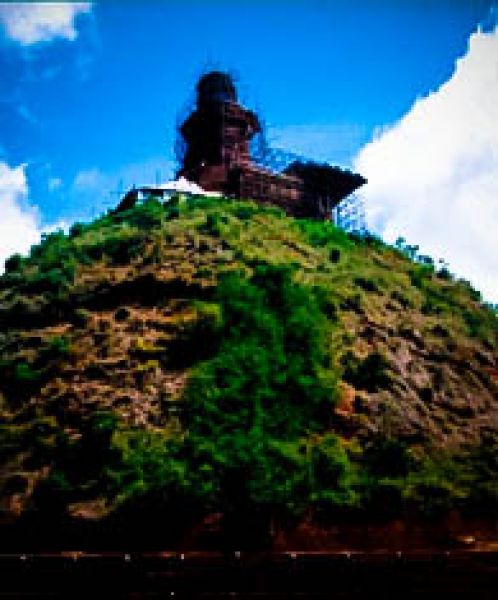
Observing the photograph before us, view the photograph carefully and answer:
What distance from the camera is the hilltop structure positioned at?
95.0 ft

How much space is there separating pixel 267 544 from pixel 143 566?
9.01 feet

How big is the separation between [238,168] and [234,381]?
14.5 meters

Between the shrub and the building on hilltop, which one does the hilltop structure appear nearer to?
the building on hilltop

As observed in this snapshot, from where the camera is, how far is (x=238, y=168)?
28578 mm

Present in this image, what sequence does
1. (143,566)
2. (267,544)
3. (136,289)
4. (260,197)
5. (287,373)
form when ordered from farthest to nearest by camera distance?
(260,197), (136,289), (287,373), (267,544), (143,566)

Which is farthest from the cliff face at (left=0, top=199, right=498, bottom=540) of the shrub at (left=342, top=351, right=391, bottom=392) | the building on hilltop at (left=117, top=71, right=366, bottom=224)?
the building on hilltop at (left=117, top=71, right=366, bottom=224)

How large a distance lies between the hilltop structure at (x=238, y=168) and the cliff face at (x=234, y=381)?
15.3ft

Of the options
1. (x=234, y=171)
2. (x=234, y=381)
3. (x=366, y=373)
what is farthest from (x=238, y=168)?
(x=234, y=381)

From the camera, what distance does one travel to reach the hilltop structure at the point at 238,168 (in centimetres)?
2897

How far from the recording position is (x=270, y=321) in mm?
17984

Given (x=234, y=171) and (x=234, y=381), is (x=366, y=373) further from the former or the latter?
(x=234, y=171)

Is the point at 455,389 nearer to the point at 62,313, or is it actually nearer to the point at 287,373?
the point at 287,373

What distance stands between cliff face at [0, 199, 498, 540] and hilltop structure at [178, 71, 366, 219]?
4.67m

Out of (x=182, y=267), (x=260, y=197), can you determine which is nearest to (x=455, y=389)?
(x=182, y=267)
